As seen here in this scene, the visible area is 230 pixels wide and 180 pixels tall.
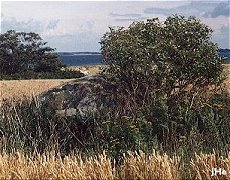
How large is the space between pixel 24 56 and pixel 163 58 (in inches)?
1776

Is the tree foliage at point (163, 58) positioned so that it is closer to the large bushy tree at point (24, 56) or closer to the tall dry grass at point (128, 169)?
the tall dry grass at point (128, 169)

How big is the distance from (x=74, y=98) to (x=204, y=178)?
17.0 feet

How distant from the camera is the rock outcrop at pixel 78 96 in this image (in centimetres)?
922

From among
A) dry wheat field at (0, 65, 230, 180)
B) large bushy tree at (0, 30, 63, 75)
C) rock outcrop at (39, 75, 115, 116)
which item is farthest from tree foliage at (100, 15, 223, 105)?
large bushy tree at (0, 30, 63, 75)

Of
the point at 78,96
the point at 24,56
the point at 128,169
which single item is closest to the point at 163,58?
the point at 78,96

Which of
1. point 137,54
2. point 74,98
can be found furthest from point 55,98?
point 137,54

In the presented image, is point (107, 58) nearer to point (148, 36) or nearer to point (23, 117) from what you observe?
point (148, 36)

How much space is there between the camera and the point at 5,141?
7.19 meters

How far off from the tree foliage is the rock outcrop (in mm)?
385

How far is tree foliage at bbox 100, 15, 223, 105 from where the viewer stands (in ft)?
30.6

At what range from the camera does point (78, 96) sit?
9.91 meters

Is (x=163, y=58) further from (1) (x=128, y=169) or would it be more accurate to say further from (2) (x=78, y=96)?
(1) (x=128, y=169)

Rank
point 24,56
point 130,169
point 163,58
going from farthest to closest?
point 24,56, point 163,58, point 130,169

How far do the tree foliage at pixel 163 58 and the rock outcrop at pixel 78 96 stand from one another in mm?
385
